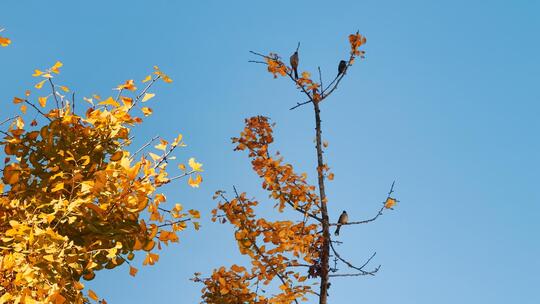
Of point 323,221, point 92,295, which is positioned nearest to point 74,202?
point 92,295

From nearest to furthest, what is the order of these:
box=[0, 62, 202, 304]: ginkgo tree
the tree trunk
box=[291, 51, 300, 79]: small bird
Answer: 1. box=[0, 62, 202, 304]: ginkgo tree
2. the tree trunk
3. box=[291, 51, 300, 79]: small bird

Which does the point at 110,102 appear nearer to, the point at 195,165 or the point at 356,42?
the point at 195,165

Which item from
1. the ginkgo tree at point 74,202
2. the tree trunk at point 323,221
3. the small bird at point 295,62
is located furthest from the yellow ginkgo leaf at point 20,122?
the small bird at point 295,62

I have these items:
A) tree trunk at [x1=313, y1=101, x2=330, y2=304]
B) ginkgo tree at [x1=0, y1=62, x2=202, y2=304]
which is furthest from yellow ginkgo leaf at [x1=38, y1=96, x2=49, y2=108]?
tree trunk at [x1=313, y1=101, x2=330, y2=304]

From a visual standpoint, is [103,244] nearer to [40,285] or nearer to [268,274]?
[40,285]

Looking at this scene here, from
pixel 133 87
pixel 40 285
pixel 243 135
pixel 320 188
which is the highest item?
pixel 243 135

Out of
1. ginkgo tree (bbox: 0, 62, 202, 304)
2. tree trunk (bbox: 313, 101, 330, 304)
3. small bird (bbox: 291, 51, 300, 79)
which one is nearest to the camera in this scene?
ginkgo tree (bbox: 0, 62, 202, 304)

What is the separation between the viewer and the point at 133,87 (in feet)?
18.2

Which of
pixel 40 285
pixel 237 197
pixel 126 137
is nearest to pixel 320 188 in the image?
pixel 237 197

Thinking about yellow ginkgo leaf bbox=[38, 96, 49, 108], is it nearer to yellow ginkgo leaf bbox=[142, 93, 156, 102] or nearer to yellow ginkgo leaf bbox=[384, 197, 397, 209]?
yellow ginkgo leaf bbox=[142, 93, 156, 102]

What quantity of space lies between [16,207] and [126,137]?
46.1 inches

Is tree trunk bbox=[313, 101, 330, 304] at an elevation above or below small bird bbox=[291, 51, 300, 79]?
below

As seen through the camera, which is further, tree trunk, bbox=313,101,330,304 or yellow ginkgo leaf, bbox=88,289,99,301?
tree trunk, bbox=313,101,330,304

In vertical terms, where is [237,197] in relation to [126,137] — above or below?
above
